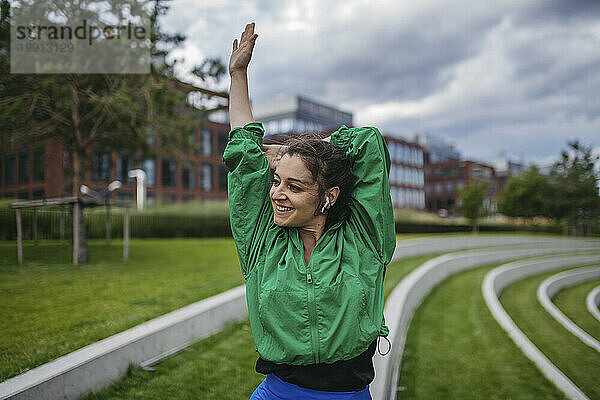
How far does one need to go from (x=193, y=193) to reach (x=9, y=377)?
120ft

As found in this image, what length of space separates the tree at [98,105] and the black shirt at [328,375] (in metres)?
7.49

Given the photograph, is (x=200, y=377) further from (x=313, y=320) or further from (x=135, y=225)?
(x=135, y=225)

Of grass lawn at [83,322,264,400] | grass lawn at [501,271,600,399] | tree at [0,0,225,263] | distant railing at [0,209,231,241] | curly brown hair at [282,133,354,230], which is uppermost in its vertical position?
tree at [0,0,225,263]

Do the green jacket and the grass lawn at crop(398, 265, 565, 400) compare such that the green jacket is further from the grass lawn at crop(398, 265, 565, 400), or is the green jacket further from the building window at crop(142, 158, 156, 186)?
the building window at crop(142, 158, 156, 186)

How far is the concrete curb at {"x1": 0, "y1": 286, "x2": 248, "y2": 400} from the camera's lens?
2.52 m

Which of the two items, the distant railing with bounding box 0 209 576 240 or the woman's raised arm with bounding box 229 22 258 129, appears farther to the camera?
the distant railing with bounding box 0 209 576 240

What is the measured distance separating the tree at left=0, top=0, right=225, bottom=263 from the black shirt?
7.49 meters

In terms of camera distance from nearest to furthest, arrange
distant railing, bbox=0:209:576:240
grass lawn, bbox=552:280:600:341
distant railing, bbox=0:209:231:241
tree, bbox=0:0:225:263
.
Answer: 1. grass lawn, bbox=552:280:600:341
2. tree, bbox=0:0:225:263
3. distant railing, bbox=0:209:576:240
4. distant railing, bbox=0:209:231:241

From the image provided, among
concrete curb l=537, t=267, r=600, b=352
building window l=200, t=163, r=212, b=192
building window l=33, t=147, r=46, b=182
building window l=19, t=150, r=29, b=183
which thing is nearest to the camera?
concrete curb l=537, t=267, r=600, b=352

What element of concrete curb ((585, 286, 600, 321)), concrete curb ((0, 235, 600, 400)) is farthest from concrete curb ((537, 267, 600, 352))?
concrete curb ((0, 235, 600, 400))

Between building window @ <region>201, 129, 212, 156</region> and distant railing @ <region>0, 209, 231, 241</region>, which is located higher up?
building window @ <region>201, 129, 212, 156</region>

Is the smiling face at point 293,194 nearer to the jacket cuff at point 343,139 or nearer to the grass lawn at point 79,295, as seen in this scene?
the jacket cuff at point 343,139

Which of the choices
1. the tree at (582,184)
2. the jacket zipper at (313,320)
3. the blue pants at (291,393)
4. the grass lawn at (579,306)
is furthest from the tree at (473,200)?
the jacket zipper at (313,320)

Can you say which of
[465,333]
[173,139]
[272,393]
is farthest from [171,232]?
[272,393]
